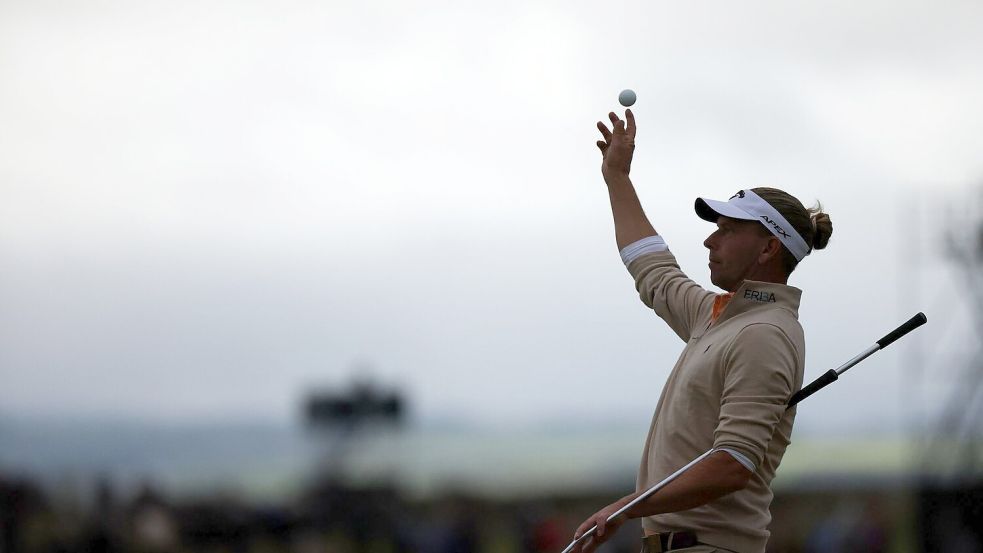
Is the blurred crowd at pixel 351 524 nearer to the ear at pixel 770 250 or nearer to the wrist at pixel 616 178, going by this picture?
the wrist at pixel 616 178

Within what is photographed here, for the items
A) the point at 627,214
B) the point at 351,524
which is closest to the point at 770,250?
the point at 627,214

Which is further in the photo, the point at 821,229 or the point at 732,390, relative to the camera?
the point at 821,229

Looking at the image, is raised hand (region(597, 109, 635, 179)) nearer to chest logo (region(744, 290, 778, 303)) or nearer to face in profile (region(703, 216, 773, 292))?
face in profile (region(703, 216, 773, 292))

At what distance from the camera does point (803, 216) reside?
3404mm

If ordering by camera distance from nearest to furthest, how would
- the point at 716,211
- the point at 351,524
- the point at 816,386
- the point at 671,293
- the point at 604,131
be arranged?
the point at 816,386, the point at 716,211, the point at 671,293, the point at 604,131, the point at 351,524

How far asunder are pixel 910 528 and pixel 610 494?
553 inches

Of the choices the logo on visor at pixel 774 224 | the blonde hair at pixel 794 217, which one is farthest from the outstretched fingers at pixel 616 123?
the logo on visor at pixel 774 224

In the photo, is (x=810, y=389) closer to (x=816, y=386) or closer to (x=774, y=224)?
(x=816, y=386)

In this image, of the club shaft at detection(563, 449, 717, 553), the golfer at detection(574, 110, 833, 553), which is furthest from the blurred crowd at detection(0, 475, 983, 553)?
the club shaft at detection(563, 449, 717, 553)

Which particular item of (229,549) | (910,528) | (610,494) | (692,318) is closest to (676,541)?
(692,318)

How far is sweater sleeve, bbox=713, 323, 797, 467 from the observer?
3043 millimetres

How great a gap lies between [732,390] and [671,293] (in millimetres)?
652

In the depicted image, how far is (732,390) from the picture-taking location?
310 cm

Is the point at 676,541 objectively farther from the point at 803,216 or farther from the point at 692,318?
the point at 803,216
